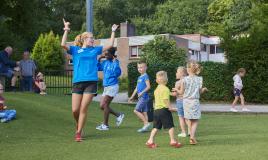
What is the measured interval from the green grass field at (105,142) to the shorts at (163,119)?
0.37 metres

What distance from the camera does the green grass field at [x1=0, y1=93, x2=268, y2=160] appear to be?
8.02 meters

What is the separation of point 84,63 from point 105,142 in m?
1.55

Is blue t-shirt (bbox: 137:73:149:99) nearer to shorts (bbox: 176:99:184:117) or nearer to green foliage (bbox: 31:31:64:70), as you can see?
shorts (bbox: 176:99:184:117)

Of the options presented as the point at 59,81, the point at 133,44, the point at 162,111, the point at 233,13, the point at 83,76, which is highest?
the point at 233,13

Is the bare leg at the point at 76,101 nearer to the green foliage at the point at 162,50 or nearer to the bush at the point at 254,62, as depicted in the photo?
the bush at the point at 254,62

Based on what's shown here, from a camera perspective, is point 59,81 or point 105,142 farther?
point 59,81

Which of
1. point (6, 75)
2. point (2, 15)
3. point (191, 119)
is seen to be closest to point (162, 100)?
point (191, 119)

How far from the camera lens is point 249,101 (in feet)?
80.0

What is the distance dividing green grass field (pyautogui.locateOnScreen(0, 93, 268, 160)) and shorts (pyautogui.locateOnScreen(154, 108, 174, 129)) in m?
0.37

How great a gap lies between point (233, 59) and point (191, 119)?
49.6 feet

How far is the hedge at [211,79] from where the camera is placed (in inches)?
980

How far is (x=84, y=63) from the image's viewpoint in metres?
9.88

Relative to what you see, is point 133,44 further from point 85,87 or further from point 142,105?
→ point 85,87

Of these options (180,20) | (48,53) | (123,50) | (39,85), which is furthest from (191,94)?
(180,20)
